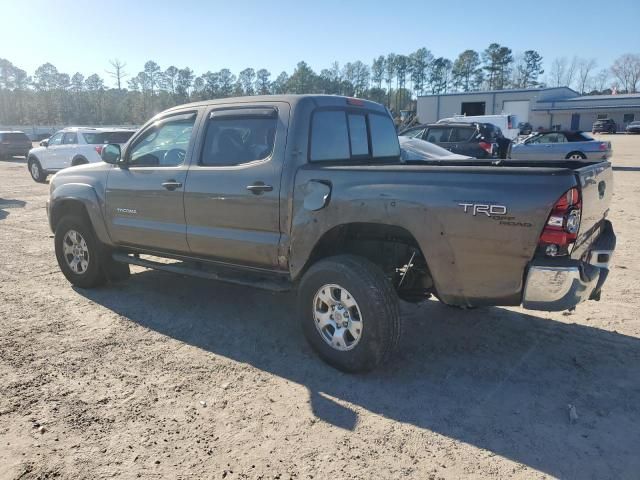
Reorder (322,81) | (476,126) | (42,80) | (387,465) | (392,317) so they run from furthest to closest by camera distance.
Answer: (42,80)
(322,81)
(476,126)
(392,317)
(387,465)

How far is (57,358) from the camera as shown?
418 cm

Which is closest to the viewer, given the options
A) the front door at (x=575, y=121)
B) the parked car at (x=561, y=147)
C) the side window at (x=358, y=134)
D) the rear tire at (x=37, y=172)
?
the side window at (x=358, y=134)

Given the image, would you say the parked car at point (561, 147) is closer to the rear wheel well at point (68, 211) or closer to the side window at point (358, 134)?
the side window at point (358, 134)

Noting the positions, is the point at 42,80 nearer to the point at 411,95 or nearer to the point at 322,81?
the point at 322,81

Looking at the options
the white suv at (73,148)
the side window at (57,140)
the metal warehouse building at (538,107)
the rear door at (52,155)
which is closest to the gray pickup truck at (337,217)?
the white suv at (73,148)

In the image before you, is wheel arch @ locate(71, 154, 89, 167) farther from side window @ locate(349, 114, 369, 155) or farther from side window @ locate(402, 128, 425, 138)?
side window @ locate(349, 114, 369, 155)

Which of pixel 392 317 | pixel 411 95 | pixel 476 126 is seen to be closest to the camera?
pixel 392 317

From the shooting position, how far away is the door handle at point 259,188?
4.10 meters

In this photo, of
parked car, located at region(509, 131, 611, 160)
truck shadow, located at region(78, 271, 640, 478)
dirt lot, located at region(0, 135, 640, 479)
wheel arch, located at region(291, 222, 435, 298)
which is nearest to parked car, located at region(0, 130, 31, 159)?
parked car, located at region(509, 131, 611, 160)

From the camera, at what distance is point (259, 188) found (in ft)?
13.6

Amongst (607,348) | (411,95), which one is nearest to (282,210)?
(607,348)

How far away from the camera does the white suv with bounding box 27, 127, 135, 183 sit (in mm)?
15875

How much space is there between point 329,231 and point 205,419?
157cm

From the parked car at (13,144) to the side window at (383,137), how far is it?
27902mm
